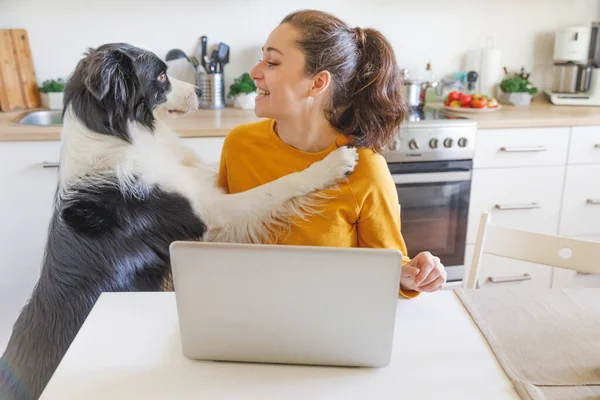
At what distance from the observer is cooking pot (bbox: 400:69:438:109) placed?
2766 mm

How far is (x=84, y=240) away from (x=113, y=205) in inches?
4.0

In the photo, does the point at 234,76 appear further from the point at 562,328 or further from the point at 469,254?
the point at 562,328

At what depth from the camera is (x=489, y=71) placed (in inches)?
121

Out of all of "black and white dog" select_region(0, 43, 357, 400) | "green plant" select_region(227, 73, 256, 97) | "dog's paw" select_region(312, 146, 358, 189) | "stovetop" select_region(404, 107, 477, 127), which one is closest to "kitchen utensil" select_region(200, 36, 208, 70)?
"green plant" select_region(227, 73, 256, 97)

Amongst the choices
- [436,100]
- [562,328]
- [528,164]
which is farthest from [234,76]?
[562,328]

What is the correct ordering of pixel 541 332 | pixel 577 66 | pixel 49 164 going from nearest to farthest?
pixel 541 332, pixel 49 164, pixel 577 66

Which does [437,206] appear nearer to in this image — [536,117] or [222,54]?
[536,117]

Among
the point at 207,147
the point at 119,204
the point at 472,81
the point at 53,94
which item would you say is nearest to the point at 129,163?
the point at 119,204

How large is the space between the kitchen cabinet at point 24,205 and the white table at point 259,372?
1.37 m

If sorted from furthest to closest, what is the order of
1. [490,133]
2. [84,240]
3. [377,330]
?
[490,133] → [84,240] → [377,330]

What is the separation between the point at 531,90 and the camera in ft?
10.00

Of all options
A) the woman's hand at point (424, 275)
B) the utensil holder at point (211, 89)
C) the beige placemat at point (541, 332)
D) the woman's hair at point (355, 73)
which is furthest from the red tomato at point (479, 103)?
the woman's hand at point (424, 275)

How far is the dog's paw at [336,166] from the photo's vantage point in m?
1.29

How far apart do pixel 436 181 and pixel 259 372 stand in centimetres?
182
